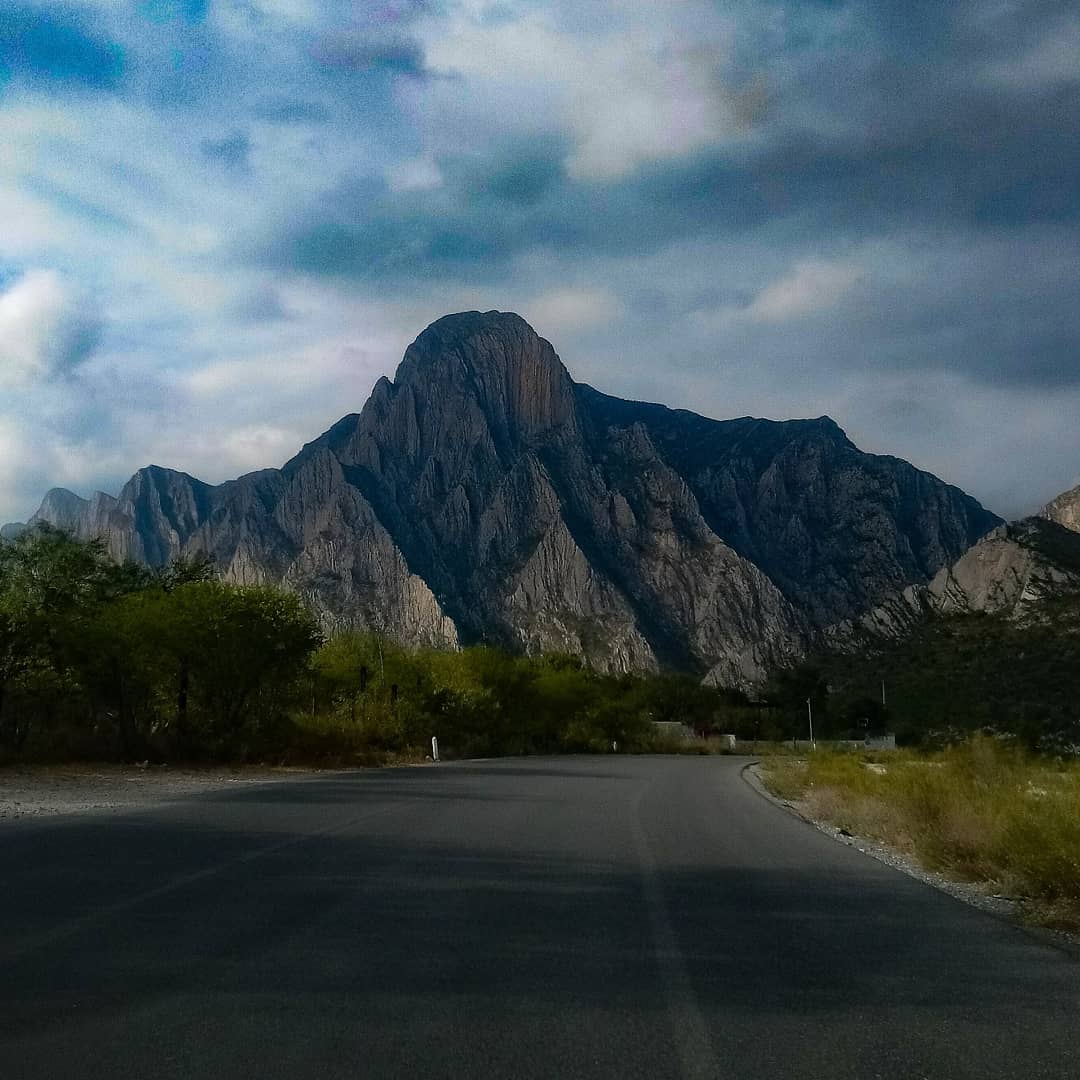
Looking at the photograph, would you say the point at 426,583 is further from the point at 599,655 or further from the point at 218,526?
the point at 218,526

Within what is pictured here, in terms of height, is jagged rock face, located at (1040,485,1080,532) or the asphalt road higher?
jagged rock face, located at (1040,485,1080,532)

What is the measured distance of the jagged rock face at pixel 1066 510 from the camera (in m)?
105

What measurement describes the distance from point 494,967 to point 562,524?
12905 cm

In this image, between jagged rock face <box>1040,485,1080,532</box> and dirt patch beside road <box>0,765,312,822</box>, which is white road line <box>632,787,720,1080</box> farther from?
jagged rock face <box>1040,485,1080,532</box>

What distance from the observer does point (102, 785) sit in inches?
1049

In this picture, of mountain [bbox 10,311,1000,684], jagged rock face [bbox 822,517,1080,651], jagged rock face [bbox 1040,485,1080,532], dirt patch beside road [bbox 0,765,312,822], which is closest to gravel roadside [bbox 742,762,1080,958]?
dirt patch beside road [bbox 0,765,312,822]

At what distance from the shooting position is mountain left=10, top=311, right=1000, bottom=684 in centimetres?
12850

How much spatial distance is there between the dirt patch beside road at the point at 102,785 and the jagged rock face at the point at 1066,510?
88.4 m

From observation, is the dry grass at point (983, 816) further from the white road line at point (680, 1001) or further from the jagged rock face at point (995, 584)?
the jagged rock face at point (995, 584)

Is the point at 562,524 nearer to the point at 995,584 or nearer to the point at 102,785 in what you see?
the point at 995,584

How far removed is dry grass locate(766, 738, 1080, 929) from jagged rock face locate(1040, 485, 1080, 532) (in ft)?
292

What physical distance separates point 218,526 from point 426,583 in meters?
35.6

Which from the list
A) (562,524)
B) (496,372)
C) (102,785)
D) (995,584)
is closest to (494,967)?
(102,785)

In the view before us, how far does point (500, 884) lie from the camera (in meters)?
10.9
